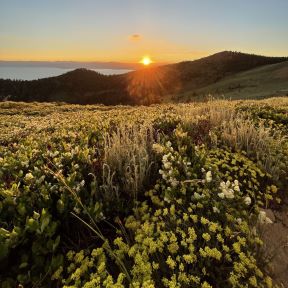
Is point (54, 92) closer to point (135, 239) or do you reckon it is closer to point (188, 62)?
point (188, 62)

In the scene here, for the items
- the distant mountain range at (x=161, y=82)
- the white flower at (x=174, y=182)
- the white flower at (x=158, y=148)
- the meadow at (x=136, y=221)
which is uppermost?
the white flower at (x=158, y=148)

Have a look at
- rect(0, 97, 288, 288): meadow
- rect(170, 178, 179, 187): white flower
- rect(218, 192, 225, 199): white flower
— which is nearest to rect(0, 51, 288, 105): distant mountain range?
rect(0, 97, 288, 288): meadow

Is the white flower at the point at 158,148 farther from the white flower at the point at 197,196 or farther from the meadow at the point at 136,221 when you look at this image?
the white flower at the point at 197,196

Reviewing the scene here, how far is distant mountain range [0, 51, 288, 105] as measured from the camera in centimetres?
5931

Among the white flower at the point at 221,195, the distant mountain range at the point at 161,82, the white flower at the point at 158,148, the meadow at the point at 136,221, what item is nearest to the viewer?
the meadow at the point at 136,221

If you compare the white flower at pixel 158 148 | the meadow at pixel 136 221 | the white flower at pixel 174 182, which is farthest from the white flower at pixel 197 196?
the white flower at pixel 158 148

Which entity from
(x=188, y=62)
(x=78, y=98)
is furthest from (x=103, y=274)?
(x=78, y=98)

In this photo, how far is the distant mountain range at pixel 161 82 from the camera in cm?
5931

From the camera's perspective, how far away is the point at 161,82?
96312 millimetres

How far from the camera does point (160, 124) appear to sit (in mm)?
8266

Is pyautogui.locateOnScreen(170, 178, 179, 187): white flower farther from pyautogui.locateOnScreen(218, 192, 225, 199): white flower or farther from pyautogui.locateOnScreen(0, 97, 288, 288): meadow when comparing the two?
pyautogui.locateOnScreen(218, 192, 225, 199): white flower

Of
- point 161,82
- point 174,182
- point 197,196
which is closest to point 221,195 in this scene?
point 197,196

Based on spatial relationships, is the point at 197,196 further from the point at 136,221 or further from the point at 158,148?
the point at 158,148

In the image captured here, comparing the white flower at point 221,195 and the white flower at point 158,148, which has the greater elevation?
the white flower at point 158,148
